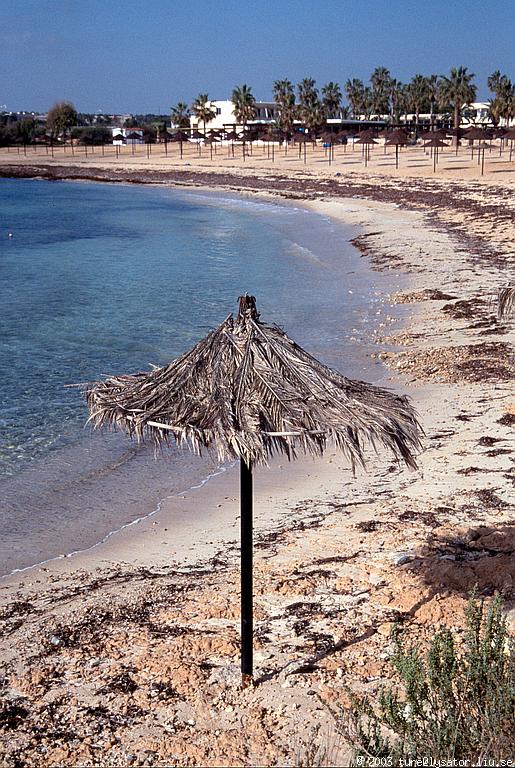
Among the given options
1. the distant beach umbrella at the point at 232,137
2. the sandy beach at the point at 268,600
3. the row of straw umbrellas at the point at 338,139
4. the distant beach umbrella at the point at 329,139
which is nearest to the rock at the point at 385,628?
the sandy beach at the point at 268,600

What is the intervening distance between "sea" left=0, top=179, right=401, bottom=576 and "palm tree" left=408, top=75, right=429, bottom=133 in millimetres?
51824

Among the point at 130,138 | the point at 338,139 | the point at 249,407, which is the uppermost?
the point at 130,138

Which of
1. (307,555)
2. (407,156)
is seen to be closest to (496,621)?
(307,555)

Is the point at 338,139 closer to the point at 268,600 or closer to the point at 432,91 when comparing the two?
the point at 432,91

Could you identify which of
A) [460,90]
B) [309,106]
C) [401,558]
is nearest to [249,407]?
[401,558]

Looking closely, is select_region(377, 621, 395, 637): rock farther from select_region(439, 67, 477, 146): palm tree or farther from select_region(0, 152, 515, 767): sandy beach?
select_region(439, 67, 477, 146): palm tree

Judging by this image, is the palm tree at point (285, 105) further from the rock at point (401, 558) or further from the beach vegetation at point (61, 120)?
the rock at point (401, 558)

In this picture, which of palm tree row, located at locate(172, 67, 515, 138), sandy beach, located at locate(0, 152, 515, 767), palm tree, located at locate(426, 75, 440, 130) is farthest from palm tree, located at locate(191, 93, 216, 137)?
sandy beach, located at locate(0, 152, 515, 767)

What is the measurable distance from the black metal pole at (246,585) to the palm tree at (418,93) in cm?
9210

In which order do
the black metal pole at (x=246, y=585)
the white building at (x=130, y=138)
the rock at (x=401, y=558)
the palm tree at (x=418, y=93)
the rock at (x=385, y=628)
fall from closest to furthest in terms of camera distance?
the black metal pole at (x=246, y=585)
the rock at (x=385, y=628)
the rock at (x=401, y=558)
the palm tree at (x=418, y=93)
the white building at (x=130, y=138)

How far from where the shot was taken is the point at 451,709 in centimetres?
420

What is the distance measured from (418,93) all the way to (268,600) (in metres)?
93.4

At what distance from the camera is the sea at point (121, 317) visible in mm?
9688

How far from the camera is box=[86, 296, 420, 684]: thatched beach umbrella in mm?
4941
